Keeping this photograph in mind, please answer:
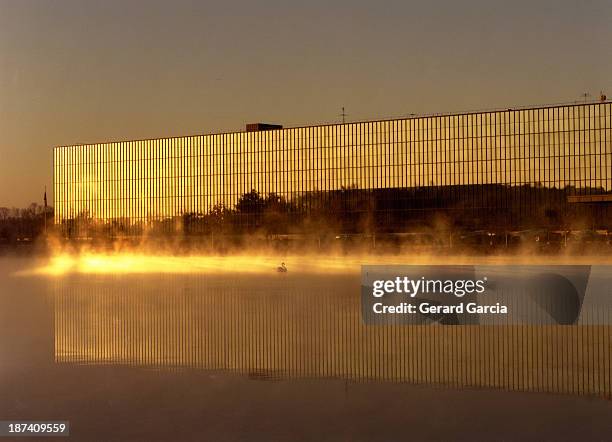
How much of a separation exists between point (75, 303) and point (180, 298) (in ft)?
17.8

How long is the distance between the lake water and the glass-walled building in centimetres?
7057

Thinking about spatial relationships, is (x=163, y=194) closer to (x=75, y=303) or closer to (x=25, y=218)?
(x=25, y=218)

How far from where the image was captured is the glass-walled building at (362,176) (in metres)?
106

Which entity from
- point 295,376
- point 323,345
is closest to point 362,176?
point 323,345

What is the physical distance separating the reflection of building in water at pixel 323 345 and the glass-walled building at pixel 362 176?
66214 millimetres

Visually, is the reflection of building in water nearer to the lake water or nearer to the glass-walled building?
the lake water

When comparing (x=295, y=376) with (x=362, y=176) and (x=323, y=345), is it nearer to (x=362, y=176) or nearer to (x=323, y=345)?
(x=323, y=345)

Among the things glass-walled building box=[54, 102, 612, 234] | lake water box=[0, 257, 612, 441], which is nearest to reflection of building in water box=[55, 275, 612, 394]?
lake water box=[0, 257, 612, 441]

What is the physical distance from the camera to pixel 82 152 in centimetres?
14575

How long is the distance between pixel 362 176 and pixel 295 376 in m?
94.5

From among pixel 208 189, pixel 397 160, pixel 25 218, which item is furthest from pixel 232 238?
pixel 25 218

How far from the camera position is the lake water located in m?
20.1

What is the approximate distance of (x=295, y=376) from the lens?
25328mm

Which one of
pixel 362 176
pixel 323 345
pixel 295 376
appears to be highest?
pixel 362 176
